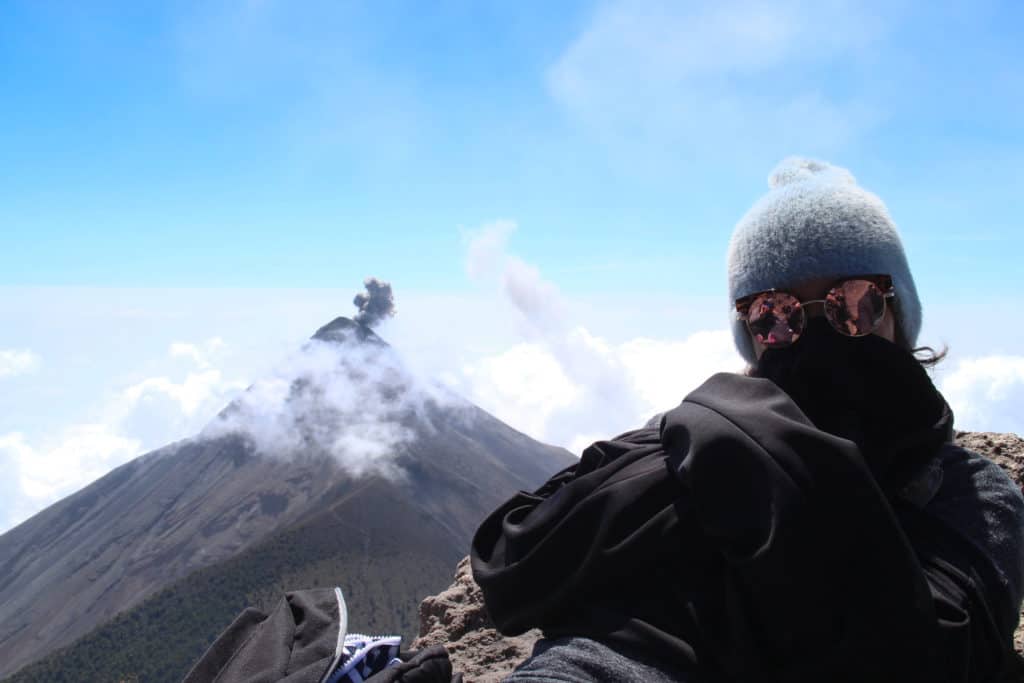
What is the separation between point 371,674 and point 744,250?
6.62 ft

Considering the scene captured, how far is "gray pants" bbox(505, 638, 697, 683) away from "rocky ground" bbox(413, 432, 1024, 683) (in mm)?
1788

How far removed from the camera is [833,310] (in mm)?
2461

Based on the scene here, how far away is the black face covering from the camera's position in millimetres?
2287

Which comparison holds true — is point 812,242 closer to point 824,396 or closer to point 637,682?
point 824,396

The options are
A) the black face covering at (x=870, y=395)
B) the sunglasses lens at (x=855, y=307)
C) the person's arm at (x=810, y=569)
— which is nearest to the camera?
the person's arm at (x=810, y=569)

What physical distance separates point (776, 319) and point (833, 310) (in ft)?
0.60

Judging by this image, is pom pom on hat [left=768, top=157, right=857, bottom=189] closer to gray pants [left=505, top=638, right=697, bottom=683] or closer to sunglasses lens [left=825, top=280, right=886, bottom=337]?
sunglasses lens [left=825, top=280, right=886, bottom=337]

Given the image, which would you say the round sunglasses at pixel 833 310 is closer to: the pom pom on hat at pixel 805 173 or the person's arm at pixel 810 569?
the pom pom on hat at pixel 805 173

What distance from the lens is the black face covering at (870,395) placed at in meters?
2.29

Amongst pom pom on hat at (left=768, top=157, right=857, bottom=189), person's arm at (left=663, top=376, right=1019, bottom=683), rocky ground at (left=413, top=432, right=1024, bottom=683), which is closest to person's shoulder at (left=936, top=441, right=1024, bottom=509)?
person's arm at (left=663, top=376, right=1019, bottom=683)

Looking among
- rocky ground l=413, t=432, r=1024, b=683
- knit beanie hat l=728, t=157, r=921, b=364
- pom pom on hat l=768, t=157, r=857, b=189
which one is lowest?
rocky ground l=413, t=432, r=1024, b=683

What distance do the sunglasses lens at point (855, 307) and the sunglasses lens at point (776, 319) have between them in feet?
0.34

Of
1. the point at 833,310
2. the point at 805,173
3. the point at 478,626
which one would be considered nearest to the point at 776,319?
the point at 833,310

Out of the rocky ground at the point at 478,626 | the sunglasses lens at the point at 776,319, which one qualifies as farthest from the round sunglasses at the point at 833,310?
the rocky ground at the point at 478,626
